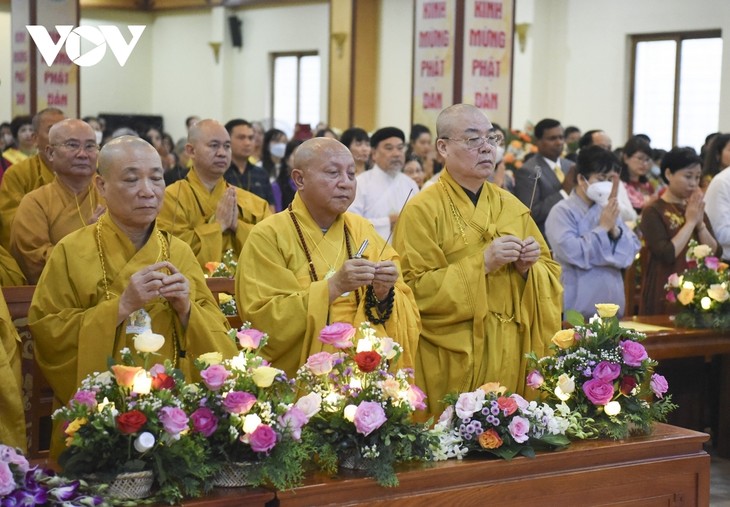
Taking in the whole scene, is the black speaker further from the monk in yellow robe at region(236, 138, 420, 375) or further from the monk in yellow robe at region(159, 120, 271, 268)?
the monk in yellow robe at region(236, 138, 420, 375)

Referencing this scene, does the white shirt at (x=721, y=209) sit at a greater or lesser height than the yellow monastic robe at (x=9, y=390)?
greater

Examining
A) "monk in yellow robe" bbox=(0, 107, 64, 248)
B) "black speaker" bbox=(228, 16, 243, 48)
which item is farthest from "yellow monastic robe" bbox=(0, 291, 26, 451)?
"black speaker" bbox=(228, 16, 243, 48)

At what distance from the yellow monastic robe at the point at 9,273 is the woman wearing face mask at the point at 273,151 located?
463 centimetres

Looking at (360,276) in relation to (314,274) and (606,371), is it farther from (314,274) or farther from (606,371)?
(606,371)

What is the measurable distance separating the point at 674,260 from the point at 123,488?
4.31 meters

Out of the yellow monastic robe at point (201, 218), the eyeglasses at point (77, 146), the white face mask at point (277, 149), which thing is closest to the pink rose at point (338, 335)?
the eyeglasses at point (77, 146)

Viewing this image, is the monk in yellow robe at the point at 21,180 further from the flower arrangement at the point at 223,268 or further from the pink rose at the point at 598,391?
the pink rose at the point at 598,391

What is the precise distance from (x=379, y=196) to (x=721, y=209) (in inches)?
A: 80.4

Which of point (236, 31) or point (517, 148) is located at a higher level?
point (236, 31)

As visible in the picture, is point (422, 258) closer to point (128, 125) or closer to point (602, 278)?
point (602, 278)

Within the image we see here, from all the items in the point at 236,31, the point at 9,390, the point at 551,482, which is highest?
the point at 236,31

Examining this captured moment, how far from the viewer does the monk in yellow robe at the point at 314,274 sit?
155 inches

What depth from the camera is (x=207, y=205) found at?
6066 mm

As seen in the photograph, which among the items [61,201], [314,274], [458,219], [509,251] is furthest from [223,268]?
[509,251]
